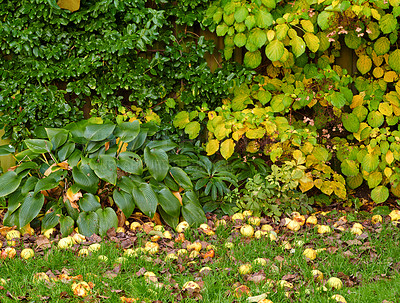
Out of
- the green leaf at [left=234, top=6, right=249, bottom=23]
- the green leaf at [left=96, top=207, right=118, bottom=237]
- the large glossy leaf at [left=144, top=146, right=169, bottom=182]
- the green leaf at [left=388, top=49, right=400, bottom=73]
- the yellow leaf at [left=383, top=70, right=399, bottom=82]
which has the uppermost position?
the green leaf at [left=234, top=6, right=249, bottom=23]

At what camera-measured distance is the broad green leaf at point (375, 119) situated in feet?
11.0

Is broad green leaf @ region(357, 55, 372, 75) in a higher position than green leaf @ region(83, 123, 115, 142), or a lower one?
higher

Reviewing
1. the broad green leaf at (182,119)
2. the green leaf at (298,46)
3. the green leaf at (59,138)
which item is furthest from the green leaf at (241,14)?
the green leaf at (59,138)

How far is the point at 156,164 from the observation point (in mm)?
2963

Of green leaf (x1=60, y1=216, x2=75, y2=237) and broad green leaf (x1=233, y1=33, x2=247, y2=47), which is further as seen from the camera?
broad green leaf (x1=233, y1=33, x2=247, y2=47)

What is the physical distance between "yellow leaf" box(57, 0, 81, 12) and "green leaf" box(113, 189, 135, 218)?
154 cm

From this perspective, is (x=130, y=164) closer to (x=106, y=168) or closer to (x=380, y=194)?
(x=106, y=168)

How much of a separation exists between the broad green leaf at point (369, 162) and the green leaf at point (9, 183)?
255 centimetres

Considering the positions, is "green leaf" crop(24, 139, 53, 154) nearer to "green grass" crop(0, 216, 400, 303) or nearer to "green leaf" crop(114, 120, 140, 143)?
"green leaf" crop(114, 120, 140, 143)

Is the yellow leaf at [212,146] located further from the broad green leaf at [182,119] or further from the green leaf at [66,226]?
the green leaf at [66,226]

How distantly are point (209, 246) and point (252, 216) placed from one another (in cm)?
70

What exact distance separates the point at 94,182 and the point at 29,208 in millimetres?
439

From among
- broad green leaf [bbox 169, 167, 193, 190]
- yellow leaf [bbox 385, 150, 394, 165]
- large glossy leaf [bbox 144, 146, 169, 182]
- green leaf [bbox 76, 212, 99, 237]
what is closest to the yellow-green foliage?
yellow leaf [bbox 385, 150, 394, 165]

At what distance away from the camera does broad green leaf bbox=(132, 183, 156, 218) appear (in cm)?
281
